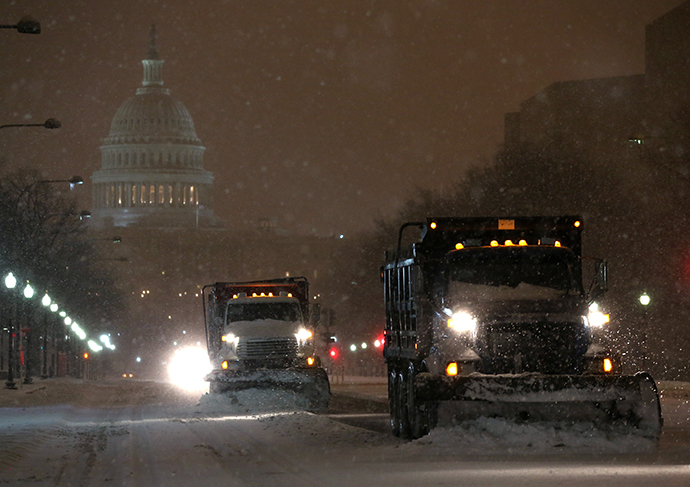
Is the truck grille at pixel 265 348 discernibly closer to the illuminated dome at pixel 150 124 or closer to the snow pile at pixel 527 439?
the snow pile at pixel 527 439

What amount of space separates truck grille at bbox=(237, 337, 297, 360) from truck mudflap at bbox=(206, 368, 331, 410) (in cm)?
55

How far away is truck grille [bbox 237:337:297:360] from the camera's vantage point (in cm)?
2830

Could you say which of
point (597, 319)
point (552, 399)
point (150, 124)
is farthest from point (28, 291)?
point (150, 124)

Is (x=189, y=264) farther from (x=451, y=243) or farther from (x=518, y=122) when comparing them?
(x=451, y=243)

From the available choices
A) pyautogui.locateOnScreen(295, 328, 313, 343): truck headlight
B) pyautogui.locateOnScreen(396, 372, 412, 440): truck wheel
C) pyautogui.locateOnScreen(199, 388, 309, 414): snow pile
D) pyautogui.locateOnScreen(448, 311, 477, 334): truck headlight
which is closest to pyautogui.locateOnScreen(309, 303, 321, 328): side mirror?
pyautogui.locateOnScreen(295, 328, 313, 343): truck headlight

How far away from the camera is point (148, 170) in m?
192

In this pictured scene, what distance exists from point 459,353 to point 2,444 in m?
6.85

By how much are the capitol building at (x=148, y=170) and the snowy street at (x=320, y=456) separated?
172700 millimetres

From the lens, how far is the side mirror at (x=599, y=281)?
1673 centimetres

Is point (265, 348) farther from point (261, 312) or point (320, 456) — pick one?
point (320, 456)

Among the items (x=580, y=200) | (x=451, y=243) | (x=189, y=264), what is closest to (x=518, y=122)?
(x=580, y=200)

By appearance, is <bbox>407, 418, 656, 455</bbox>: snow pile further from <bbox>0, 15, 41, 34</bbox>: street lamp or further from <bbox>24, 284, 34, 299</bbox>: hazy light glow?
<bbox>24, 284, 34, 299</bbox>: hazy light glow

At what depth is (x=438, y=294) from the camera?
56.4 ft

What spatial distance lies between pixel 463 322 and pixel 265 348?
40.2ft
